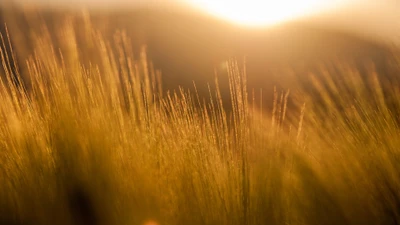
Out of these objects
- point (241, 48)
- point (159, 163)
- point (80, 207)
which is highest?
point (159, 163)

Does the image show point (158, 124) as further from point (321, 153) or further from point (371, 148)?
point (371, 148)

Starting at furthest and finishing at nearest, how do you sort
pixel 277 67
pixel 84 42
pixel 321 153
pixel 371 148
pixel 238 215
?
pixel 277 67 → pixel 321 153 → pixel 371 148 → pixel 84 42 → pixel 238 215

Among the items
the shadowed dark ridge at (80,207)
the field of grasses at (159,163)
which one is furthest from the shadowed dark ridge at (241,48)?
the shadowed dark ridge at (80,207)

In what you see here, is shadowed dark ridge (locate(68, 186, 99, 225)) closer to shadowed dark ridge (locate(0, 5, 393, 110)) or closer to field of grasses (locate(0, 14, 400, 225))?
field of grasses (locate(0, 14, 400, 225))

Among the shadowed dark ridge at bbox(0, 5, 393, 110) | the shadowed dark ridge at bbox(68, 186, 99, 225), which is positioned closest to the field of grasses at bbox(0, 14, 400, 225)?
the shadowed dark ridge at bbox(68, 186, 99, 225)

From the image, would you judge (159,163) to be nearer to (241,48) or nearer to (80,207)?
(80,207)

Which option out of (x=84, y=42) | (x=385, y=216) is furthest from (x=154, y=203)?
(x=385, y=216)

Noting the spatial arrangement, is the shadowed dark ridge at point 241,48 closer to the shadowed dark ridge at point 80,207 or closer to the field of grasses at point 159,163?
the field of grasses at point 159,163

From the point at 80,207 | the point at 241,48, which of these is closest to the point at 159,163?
the point at 80,207
